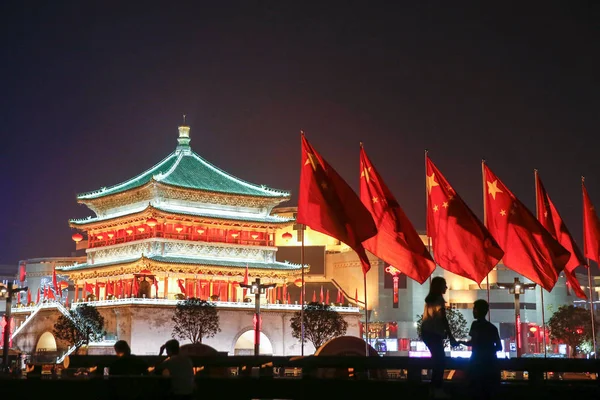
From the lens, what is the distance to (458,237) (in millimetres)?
27781

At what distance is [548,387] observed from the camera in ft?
45.2

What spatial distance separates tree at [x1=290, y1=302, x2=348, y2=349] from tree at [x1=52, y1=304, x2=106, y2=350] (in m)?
13.9

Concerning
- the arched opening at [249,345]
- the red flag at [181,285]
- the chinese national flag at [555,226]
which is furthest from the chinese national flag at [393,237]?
the arched opening at [249,345]

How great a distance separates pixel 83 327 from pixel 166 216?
10.6 metres

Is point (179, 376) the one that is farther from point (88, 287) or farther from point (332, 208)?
point (88, 287)

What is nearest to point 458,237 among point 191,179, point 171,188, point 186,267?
point 186,267

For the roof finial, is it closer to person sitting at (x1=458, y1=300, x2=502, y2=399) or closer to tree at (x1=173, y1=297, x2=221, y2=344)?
tree at (x1=173, y1=297, x2=221, y2=344)

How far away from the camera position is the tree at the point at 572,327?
6844cm

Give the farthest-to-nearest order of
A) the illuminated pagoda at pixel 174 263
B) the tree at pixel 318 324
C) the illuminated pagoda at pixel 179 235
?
the illuminated pagoda at pixel 179 235, the tree at pixel 318 324, the illuminated pagoda at pixel 174 263

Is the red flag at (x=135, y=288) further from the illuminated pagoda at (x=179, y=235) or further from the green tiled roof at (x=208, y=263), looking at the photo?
the green tiled roof at (x=208, y=263)

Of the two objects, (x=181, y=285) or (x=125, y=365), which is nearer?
(x=125, y=365)

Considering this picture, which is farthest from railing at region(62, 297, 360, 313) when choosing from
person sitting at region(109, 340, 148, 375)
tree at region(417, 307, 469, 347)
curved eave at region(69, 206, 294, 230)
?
person sitting at region(109, 340, 148, 375)

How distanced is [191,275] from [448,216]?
39.0 metres

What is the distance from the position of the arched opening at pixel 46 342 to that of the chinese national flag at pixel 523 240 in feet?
146
